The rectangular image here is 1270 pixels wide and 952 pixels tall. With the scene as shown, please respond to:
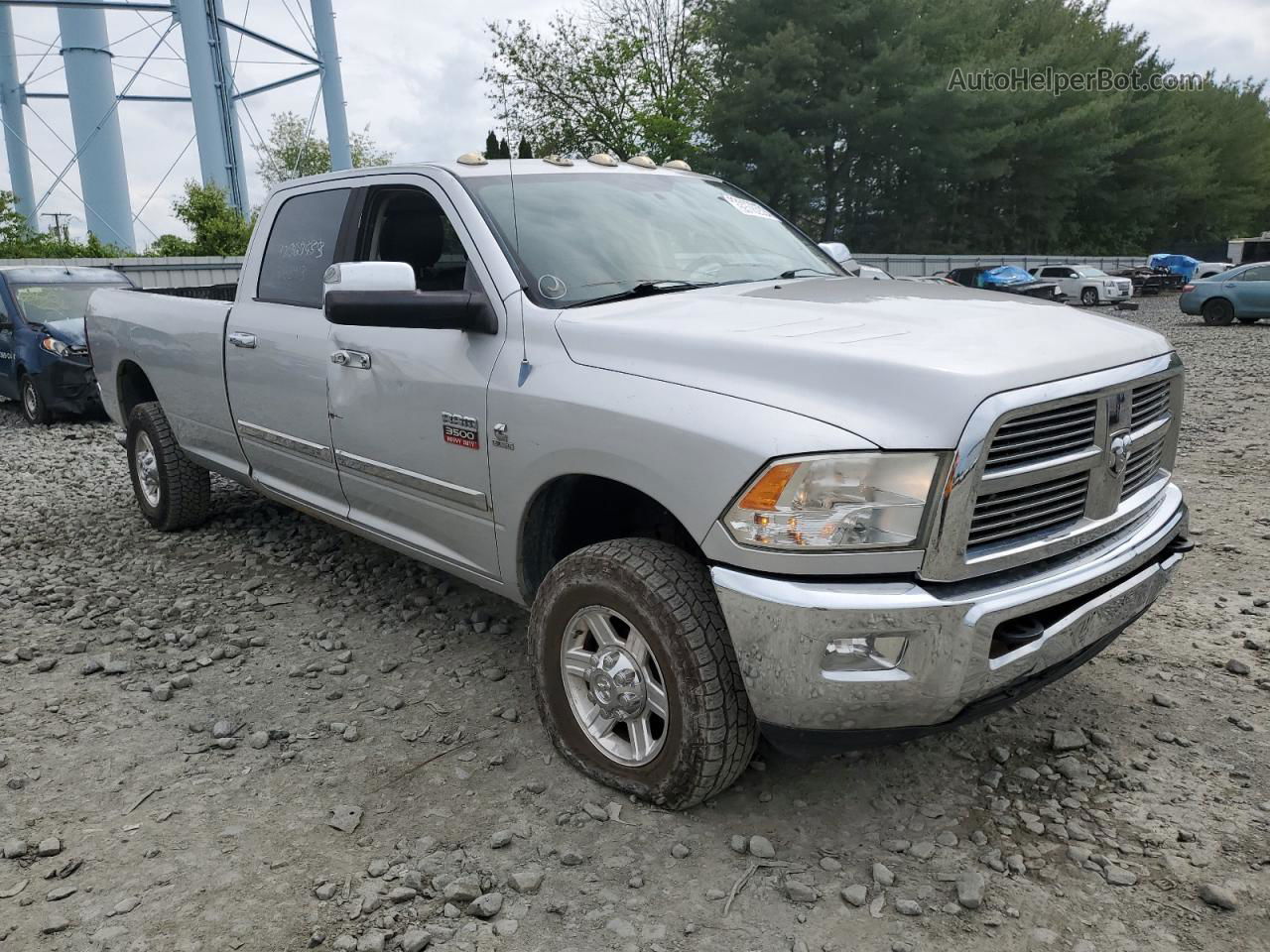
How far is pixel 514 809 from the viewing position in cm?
296

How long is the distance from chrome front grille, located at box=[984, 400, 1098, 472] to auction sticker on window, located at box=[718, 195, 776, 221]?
1.97 meters

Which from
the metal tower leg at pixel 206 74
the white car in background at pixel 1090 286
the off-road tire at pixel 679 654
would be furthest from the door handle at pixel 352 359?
the white car in background at pixel 1090 286

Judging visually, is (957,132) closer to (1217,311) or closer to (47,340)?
(1217,311)

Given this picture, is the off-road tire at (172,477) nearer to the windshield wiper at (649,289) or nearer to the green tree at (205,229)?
the windshield wiper at (649,289)

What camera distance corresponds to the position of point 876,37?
31578 millimetres

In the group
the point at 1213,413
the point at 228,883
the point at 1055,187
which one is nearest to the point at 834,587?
the point at 228,883

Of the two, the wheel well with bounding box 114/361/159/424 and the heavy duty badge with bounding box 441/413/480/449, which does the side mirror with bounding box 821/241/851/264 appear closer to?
the heavy duty badge with bounding box 441/413/480/449

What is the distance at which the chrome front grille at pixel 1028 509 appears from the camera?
242cm

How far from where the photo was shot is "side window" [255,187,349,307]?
13.8ft

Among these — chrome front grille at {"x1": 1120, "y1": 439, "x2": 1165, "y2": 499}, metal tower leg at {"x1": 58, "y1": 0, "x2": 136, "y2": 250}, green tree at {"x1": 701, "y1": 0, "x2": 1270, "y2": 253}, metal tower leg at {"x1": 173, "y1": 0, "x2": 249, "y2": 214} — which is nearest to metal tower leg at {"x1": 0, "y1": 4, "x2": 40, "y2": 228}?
metal tower leg at {"x1": 58, "y1": 0, "x2": 136, "y2": 250}

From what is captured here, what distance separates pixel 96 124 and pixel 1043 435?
94.6 ft

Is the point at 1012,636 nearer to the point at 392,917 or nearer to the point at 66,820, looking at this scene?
the point at 392,917

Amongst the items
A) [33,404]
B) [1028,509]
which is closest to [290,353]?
[1028,509]

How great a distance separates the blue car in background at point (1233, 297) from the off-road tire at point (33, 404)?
20380mm
